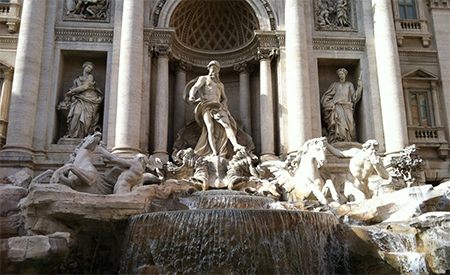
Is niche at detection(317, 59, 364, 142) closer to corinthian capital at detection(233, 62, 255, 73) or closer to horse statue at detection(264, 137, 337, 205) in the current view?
corinthian capital at detection(233, 62, 255, 73)

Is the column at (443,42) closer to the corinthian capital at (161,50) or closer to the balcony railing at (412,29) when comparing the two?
the balcony railing at (412,29)

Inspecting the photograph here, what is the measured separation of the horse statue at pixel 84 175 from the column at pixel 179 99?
5.43 m

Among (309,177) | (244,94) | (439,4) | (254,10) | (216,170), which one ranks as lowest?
(309,177)

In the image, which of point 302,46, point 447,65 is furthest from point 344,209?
point 447,65

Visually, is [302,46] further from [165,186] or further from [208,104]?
[165,186]

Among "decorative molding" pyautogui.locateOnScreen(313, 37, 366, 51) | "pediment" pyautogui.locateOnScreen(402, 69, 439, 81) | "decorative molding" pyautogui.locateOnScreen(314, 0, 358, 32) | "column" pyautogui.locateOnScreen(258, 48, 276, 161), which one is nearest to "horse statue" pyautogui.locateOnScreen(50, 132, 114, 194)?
"column" pyautogui.locateOnScreen(258, 48, 276, 161)

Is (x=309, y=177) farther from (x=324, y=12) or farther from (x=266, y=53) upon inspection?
(x=324, y=12)

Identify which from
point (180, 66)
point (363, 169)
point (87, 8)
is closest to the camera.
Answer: point (363, 169)

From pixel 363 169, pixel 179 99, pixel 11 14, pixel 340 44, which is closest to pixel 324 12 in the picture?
pixel 340 44

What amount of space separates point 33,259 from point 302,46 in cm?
1171

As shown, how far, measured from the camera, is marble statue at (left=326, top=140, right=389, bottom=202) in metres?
11.2

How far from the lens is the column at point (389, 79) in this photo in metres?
14.6

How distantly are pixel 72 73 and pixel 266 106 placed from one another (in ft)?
25.0

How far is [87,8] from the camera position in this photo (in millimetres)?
15922
